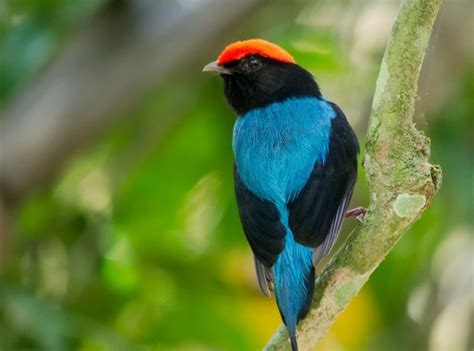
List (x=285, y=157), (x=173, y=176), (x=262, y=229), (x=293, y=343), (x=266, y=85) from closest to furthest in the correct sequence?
(x=293, y=343) < (x=262, y=229) < (x=285, y=157) < (x=266, y=85) < (x=173, y=176)

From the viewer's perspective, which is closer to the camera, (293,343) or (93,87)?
(293,343)

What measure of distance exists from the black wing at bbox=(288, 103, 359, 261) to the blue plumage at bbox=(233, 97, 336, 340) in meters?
0.03

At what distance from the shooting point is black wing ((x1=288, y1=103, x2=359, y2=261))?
11.8 feet

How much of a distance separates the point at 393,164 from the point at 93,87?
272cm

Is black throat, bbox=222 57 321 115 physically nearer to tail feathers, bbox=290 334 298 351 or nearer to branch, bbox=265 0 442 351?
branch, bbox=265 0 442 351

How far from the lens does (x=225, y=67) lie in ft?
14.3

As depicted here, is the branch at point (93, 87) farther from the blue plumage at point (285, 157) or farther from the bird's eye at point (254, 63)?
the blue plumage at point (285, 157)

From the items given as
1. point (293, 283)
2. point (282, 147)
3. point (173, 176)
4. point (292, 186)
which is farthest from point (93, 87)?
point (293, 283)

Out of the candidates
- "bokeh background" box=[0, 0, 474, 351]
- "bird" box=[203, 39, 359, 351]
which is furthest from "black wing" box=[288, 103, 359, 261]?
"bokeh background" box=[0, 0, 474, 351]

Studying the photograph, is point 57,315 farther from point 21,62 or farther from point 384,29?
point 384,29

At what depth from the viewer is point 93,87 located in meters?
5.61

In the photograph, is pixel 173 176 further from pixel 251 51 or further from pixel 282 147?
pixel 282 147

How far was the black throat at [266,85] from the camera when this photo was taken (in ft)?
13.9

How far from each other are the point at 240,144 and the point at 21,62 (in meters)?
2.30
